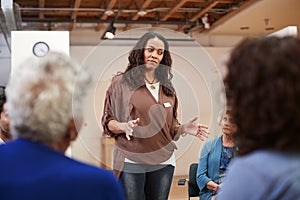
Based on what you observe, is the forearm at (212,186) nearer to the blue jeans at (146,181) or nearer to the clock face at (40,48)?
the blue jeans at (146,181)

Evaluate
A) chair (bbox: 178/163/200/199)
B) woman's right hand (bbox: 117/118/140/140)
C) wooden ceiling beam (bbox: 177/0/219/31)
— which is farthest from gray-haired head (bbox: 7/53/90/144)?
wooden ceiling beam (bbox: 177/0/219/31)

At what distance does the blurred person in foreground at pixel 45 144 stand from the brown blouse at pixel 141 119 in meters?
1.40

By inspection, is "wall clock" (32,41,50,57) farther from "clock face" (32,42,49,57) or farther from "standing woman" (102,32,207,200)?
"standing woman" (102,32,207,200)

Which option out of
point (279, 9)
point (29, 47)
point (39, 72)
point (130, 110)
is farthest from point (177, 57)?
point (279, 9)

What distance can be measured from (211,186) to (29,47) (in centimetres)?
180

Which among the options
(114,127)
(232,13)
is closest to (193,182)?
(114,127)

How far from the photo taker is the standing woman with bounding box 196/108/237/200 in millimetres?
3271

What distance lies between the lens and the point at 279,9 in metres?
7.23

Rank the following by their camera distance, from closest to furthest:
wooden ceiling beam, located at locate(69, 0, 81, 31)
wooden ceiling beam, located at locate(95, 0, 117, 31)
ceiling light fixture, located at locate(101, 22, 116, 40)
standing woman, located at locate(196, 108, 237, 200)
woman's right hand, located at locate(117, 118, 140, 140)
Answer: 1. woman's right hand, located at locate(117, 118, 140, 140)
2. standing woman, located at locate(196, 108, 237, 200)
3. ceiling light fixture, located at locate(101, 22, 116, 40)
4. wooden ceiling beam, located at locate(95, 0, 117, 31)
5. wooden ceiling beam, located at locate(69, 0, 81, 31)

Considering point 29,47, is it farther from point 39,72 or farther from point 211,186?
point 39,72

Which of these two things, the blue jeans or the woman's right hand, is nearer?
the woman's right hand

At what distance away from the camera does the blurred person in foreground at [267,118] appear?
1.00 m

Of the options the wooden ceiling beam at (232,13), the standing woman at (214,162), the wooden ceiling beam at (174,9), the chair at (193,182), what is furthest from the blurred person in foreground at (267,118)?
the wooden ceiling beam at (232,13)

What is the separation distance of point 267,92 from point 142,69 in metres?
1.72
